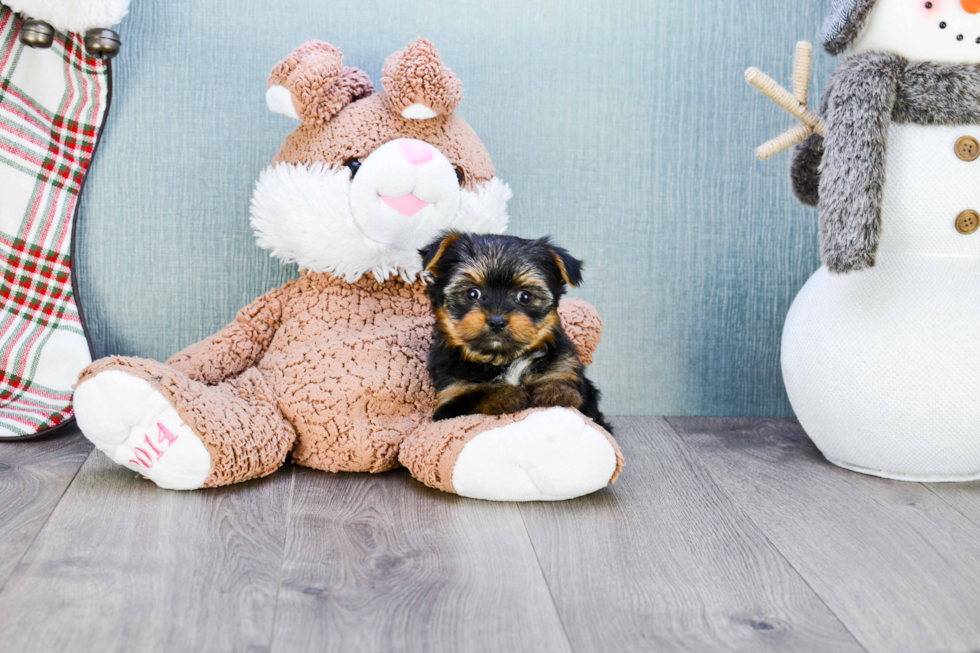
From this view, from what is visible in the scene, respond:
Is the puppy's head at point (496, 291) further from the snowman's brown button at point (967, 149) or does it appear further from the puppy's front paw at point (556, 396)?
the snowman's brown button at point (967, 149)

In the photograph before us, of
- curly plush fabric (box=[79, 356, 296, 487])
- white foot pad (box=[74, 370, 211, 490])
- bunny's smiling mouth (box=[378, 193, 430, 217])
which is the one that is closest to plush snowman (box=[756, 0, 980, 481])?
bunny's smiling mouth (box=[378, 193, 430, 217])

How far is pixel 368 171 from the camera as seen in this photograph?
1854 mm

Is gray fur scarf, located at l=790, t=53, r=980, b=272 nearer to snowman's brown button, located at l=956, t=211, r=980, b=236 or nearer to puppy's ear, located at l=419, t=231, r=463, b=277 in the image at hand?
snowman's brown button, located at l=956, t=211, r=980, b=236

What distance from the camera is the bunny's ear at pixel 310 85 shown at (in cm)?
188

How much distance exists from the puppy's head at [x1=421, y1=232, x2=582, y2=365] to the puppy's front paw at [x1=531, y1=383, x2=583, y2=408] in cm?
9

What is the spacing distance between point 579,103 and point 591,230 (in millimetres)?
341

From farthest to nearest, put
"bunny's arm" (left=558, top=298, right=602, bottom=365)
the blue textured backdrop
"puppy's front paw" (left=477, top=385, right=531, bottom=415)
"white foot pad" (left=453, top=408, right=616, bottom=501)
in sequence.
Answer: the blue textured backdrop
"bunny's arm" (left=558, top=298, right=602, bottom=365)
"puppy's front paw" (left=477, top=385, right=531, bottom=415)
"white foot pad" (left=453, top=408, right=616, bottom=501)

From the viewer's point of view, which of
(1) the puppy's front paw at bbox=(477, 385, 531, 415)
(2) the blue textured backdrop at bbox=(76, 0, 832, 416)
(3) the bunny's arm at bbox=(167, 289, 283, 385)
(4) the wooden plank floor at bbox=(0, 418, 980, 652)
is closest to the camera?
(4) the wooden plank floor at bbox=(0, 418, 980, 652)

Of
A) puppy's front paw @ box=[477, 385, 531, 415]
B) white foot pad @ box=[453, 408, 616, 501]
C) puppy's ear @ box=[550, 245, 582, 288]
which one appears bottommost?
white foot pad @ box=[453, 408, 616, 501]

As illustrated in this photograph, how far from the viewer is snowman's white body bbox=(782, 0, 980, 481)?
1.79 metres

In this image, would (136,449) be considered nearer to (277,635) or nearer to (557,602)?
(277,635)

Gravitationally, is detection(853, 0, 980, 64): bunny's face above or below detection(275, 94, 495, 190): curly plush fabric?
above

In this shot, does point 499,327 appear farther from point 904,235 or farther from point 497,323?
point 904,235

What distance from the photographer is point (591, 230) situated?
2361 millimetres
